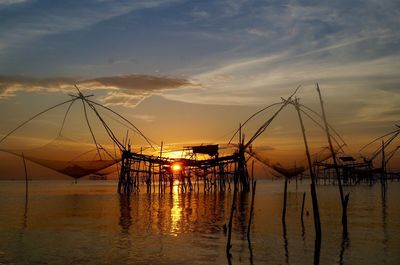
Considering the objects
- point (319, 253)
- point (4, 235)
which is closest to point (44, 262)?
point (4, 235)

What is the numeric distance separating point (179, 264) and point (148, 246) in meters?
2.75

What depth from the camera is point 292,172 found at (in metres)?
31.3

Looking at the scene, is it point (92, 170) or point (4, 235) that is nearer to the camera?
point (4, 235)

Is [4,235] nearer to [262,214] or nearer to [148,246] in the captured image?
[148,246]

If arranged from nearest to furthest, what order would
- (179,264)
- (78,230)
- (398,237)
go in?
(179,264)
(398,237)
(78,230)

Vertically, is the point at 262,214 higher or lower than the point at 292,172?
lower

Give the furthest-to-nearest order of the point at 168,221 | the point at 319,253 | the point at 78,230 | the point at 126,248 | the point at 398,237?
1. the point at 168,221
2. the point at 78,230
3. the point at 398,237
4. the point at 126,248
5. the point at 319,253

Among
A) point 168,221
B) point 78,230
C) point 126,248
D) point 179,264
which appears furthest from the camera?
point 168,221

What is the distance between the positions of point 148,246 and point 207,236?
99.9 inches

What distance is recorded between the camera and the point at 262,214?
2380cm

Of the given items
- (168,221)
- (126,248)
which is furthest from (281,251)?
(168,221)

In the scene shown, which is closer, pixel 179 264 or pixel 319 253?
pixel 179 264

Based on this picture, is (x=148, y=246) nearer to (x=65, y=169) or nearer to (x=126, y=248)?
(x=126, y=248)

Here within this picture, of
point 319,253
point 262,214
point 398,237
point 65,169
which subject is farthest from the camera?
point 65,169
